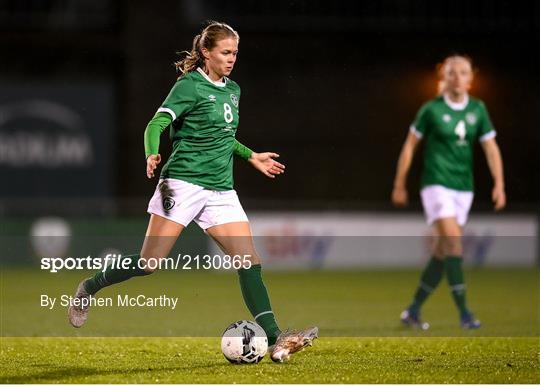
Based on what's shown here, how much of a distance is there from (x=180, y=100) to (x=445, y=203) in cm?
326

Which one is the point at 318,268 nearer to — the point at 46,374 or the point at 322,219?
the point at 322,219

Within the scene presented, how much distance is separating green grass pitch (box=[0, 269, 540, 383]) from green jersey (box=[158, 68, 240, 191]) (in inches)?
42.1

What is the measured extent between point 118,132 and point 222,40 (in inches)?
522

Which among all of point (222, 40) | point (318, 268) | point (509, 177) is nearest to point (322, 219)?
point (318, 268)

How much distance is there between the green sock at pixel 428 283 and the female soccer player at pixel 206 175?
2763mm

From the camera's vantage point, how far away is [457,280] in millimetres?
9336

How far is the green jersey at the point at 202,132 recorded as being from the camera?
675 centimetres

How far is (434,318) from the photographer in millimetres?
10273

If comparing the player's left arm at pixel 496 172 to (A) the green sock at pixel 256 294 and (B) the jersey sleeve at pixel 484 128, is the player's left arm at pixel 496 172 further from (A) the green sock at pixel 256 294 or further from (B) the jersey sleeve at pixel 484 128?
(A) the green sock at pixel 256 294

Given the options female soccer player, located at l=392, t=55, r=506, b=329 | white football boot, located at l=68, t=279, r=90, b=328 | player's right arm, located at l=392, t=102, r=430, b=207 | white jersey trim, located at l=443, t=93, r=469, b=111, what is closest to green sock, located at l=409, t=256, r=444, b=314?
female soccer player, located at l=392, t=55, r=506, b=329

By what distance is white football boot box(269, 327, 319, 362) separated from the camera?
21.5 feet

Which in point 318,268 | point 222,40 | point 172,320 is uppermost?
point 222,40

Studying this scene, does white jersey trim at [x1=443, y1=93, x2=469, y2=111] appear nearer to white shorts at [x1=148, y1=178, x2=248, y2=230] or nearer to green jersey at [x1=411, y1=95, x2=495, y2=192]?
green jersey at [x1=411, y1=95, x2=495, y2=192]

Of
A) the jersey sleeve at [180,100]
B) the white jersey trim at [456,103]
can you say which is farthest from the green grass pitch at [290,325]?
the white jersey trim at [456,103]
